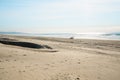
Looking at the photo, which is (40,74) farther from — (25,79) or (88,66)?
(88,66)

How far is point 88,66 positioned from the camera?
7.22 meters

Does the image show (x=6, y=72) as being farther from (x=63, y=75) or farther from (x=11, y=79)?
(x=63, y=75)

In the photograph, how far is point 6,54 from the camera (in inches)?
336

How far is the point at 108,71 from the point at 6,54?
4819 millimetres

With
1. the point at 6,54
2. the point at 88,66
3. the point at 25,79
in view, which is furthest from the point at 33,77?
the point at 6,54

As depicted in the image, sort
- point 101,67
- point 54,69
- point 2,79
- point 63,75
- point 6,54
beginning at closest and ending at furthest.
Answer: point 2,79
point 63,75
point 54,69
point 101,67
point 6,54

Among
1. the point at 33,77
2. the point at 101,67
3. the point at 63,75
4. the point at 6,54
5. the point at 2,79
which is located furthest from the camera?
the point at 6,54

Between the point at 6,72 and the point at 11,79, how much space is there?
645 mm

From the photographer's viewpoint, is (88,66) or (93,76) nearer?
(93,76)

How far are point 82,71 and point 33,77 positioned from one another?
1933 mm

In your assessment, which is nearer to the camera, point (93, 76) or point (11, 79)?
point (11, 79)

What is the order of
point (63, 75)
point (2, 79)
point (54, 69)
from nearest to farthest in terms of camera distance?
point (2, 79), point (63, 75), point (54, 69)

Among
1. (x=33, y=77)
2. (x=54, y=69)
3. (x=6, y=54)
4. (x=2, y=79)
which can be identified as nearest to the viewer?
(x=2, y=79)

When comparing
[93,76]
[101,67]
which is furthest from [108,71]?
[93,76]
